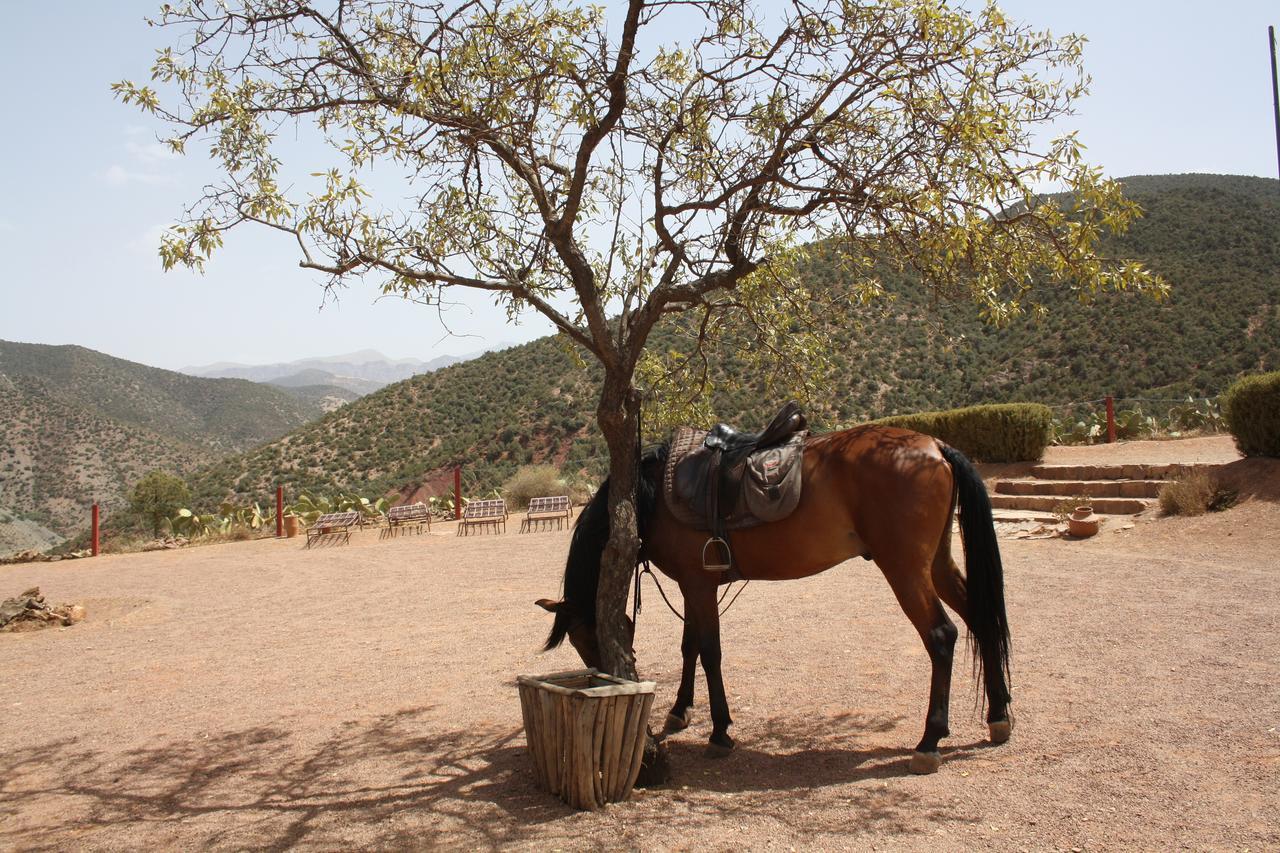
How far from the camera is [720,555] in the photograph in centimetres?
444

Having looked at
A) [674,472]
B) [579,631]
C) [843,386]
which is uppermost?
[843,386]

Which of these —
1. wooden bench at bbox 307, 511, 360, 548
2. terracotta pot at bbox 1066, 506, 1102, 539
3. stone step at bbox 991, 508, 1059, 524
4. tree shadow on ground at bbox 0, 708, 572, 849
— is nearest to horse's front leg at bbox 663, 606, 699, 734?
tree shadow on ground at bbox 0, 708, 572, 849

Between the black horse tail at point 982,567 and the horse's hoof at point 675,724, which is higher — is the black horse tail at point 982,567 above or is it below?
above

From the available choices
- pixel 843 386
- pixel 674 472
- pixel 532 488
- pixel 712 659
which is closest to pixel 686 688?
pixel 712 659

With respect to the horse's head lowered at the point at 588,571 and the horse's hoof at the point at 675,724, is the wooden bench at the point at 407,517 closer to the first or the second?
the horse's hoof at the point at 675,724

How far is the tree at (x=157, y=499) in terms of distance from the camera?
21969mm

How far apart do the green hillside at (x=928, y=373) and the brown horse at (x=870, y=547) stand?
19122mm

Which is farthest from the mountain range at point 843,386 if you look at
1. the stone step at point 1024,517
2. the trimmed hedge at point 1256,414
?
the trimmed hedge at point 1256,414

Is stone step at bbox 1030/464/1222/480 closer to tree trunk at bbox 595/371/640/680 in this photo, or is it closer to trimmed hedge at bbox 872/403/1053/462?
trimmed hedge at bbox 872/403/1053/462

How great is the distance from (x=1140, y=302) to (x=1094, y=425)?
1786 cm

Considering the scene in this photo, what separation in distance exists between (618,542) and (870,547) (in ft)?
4.28

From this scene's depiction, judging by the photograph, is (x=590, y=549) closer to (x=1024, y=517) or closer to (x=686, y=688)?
(x=686, y=688)

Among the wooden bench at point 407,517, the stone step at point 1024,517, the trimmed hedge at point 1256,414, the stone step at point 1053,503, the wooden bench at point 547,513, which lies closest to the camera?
the trimmed hedge at point 1256,414

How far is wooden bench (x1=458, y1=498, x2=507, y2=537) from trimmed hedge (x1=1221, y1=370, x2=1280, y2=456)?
42.9 feet
